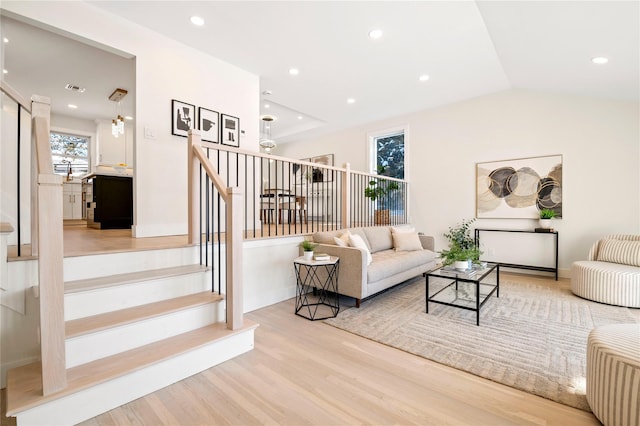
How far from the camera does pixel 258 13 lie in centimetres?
332

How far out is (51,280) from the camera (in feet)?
5.10

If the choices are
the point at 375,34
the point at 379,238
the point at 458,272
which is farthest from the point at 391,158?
the point at 458,272

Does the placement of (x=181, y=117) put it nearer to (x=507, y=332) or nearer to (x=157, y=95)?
(x=157, y=95)

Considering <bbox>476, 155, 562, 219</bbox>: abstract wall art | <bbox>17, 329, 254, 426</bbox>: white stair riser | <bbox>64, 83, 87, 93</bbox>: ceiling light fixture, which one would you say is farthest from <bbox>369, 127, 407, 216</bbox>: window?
<bbox>64, 83, 87, 93</bbox>: ceiling light fixture

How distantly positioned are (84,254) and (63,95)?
5.32m

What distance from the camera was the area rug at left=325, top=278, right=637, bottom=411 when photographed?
2.02 meters

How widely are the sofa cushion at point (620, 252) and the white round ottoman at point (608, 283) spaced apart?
9 centimetres

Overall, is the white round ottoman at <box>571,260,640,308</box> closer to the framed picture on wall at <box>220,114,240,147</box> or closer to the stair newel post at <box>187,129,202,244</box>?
the stair newel post at <box>187,129,202,244</box>

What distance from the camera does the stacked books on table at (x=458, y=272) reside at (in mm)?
3213

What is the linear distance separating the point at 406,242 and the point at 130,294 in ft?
12.4

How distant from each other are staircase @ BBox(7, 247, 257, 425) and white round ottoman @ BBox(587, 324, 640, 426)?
2.25 meters

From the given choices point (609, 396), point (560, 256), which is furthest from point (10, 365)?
point (560, 256)

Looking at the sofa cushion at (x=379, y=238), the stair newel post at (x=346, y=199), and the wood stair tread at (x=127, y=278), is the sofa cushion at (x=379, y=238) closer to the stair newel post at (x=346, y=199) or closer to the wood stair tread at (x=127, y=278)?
the stair newel post at (x=346, y=199)

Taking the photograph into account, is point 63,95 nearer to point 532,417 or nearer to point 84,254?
point 84,254
